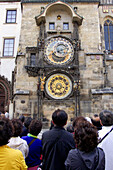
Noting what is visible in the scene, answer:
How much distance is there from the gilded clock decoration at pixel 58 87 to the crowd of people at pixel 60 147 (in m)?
8.10

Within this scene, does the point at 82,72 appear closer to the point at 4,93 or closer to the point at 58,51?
the point at 58,51

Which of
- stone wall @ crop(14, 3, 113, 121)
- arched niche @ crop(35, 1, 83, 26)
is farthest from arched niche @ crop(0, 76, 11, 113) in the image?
arched niche @ crop(35, 1, 83, 26)

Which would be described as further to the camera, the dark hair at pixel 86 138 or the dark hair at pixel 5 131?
the dark hair at pixel 5 131

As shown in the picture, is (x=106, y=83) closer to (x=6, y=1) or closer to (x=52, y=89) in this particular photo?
(x=52, y=89)

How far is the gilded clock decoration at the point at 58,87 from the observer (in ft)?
38.0

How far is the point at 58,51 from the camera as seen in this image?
12312mm

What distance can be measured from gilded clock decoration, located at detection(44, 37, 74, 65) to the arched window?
502 cm

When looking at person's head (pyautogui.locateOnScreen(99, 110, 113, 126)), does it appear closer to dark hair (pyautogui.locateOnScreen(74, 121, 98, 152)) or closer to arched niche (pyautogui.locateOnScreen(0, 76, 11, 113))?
dark hair (pyautogui.locateOnScreen(74, 121, 98, 152))

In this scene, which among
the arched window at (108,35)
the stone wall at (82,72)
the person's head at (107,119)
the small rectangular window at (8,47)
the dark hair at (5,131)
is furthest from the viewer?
the small rectangular window at (8,47)

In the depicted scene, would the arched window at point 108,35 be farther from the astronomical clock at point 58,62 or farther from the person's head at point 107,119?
the person's head at point 107,119

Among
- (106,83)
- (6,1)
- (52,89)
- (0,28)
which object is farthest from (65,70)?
(6,1)

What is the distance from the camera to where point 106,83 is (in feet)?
45.1

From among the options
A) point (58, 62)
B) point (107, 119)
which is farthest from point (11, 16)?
point (107, 119)

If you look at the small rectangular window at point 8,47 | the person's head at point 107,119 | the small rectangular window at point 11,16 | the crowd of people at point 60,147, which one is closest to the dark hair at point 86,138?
→ the crowd of people at point 60,147
